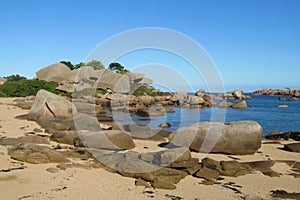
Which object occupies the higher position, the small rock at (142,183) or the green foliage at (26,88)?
the green foliage at (26,88)

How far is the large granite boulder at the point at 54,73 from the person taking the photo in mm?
41062

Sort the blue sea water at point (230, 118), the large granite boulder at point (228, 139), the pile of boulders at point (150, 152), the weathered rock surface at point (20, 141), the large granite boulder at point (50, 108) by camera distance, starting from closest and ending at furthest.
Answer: the pile of boulders at point (150, 152)
the weathered rock surface at point (20, 141)
the large granite boulder at point (228, 139)
the large granite boulder at point (50, 108)
the blue sea water at point (230, 118)

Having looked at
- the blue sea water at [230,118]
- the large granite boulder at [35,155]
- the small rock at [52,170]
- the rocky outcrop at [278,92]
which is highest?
the rocky outcrop at [278,92]

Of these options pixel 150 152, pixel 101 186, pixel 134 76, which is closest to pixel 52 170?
pixel 101 186

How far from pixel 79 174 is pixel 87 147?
8.82 feet

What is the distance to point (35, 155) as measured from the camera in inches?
324

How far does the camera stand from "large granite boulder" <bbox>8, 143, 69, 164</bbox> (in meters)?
8.17

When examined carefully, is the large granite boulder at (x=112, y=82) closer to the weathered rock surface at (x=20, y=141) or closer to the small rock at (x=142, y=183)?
the weathered rock surface at (x=20, y=141)

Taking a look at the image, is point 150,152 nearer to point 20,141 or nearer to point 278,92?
point 20,141

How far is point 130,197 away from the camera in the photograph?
625cm

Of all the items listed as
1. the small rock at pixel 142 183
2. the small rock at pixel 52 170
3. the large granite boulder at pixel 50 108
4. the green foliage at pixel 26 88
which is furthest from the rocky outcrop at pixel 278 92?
the small rock at pixel 52 170

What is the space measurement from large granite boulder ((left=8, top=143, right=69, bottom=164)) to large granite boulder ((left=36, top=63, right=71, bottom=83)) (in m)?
33.6

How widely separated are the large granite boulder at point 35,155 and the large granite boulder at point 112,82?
30.1 meters

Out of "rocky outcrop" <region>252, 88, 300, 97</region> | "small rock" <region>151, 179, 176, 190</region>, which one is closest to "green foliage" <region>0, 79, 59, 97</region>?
"small rock" <region>151, 179, 176, 190</region>
